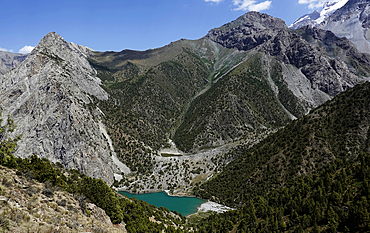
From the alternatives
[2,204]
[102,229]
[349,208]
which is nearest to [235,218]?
[349,208]

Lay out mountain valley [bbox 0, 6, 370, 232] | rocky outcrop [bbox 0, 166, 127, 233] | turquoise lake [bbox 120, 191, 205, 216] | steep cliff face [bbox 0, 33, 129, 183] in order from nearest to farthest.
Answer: rocky outcrop [bbox 0, 166, 127, 233] → mountain valley [bbox 0, 6, 370, 232] → turquoise lake [bbox 120, 191, 205, 216] → steep cliff face [bbox 0, 33, 129, 183]

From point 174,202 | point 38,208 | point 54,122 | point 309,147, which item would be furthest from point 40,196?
point 54,122

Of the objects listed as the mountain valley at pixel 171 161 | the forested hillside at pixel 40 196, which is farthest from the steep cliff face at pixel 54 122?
the forested hillside at pixel 40 196

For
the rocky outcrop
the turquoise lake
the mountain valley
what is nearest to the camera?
the rocky outcrop

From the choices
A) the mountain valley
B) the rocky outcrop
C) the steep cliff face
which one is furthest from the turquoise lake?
the rocky outcrop

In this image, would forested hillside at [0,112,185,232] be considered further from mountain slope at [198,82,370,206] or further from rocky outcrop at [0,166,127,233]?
mountain slope at [198,82,370,206]

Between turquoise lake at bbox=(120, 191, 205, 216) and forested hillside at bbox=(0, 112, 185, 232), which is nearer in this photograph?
forested hillside at bbox=(0, 112, 185, 232)

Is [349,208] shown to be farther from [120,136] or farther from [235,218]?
[120,136]
